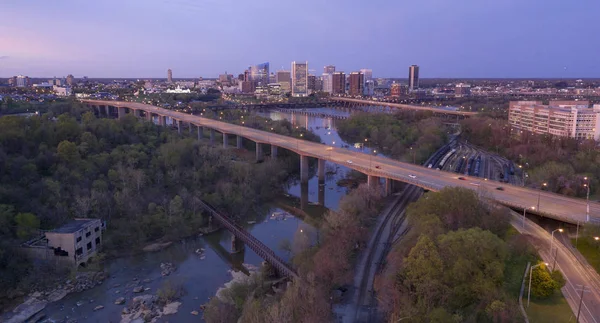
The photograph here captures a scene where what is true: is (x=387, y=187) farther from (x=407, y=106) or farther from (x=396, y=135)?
(x=407, y=106)

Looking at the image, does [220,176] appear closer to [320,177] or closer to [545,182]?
[320,177]

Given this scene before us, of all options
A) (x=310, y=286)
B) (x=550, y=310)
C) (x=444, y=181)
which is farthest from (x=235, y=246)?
(x=550, y=310)

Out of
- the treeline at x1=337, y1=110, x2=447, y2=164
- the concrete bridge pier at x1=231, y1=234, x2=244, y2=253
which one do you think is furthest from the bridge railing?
the treeline at x1=337, y1=110, x2=447, y2=164

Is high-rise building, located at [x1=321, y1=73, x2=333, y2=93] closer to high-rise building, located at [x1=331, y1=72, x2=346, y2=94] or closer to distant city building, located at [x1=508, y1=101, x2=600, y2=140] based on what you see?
high-rise building, located at [x1=331, y1=72, x2=346, y2=94]

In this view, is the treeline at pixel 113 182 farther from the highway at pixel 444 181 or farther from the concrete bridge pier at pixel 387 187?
the concrete bridge pier at pixel 387 187

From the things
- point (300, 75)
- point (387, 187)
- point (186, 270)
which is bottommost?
point (186, 270)

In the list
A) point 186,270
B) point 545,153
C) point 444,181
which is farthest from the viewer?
point 545,153
